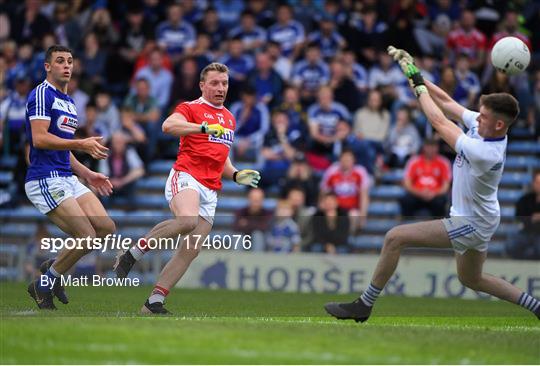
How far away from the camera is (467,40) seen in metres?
23.6

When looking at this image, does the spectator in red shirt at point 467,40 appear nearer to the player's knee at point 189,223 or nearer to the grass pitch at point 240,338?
the grass pitch at point 240,338

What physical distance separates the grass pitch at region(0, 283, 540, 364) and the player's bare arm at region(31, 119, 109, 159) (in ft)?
5.43

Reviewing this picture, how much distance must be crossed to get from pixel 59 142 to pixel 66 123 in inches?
19.5

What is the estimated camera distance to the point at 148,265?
61.3 feet

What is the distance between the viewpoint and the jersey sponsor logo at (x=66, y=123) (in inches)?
505

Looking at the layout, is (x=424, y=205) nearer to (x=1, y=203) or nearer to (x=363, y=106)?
(x=363, y=106)

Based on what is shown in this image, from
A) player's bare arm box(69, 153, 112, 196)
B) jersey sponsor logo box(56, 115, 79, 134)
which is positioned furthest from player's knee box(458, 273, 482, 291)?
jersey sponsor logo box(56, 115, 79, 134)

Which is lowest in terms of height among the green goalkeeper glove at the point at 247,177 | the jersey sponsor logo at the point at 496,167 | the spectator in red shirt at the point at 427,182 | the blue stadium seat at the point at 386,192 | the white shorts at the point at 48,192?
the blue stadium seat at the point at 386,192

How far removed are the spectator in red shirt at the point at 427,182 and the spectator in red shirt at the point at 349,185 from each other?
0.69 metres

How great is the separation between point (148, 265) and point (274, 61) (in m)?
6.13

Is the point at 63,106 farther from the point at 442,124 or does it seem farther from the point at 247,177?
the point at 442,124

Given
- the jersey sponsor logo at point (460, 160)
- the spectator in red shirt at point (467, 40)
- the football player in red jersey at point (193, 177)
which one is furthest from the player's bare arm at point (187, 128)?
the spectator in red shirt at point (467, 40)

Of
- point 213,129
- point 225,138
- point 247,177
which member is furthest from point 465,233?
point 225,138

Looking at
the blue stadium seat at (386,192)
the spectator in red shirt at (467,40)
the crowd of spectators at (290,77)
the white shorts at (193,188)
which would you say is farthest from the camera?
the spectator in red shirt at (467,40)
